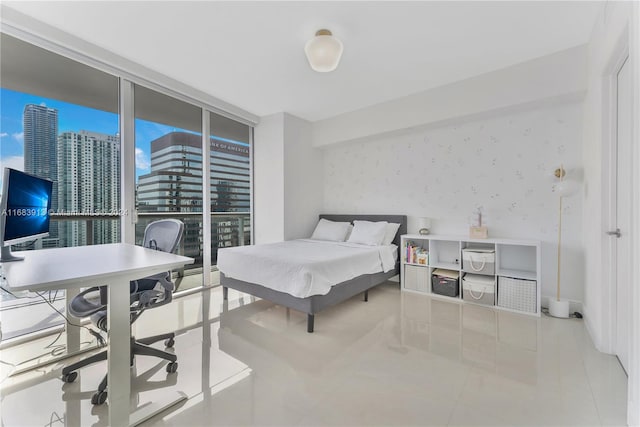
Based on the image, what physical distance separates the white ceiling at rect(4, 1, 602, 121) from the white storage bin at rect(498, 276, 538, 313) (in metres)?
2.32

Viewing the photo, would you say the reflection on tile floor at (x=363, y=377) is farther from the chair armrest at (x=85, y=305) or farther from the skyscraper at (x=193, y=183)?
the skyscraper at (x=193, y=183)

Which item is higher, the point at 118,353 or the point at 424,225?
the point at 424,225

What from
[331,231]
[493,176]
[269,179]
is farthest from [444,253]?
Answer: [269,179]

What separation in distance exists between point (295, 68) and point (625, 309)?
11.5 ft

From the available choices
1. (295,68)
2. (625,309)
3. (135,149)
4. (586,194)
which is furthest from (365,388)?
(135,149)

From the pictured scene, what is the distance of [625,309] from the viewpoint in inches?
75.9

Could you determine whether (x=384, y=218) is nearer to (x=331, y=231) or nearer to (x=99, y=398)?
(x=331, y=231)

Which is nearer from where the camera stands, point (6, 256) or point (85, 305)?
point (6, 256)

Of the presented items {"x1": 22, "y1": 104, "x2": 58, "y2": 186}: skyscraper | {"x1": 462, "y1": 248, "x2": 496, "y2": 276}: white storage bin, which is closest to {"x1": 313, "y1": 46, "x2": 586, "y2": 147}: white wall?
{"x1": 462, "y1": 248, "x2": 496, "y2": 276}: white storage bin

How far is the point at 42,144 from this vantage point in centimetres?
251

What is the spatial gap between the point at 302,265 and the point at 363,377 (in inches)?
40.5

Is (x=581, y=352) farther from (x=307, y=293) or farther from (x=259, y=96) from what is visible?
(x=259, y=96)

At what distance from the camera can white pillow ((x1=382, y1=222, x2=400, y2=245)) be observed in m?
3.91

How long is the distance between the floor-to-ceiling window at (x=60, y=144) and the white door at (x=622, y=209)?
14.4ft
